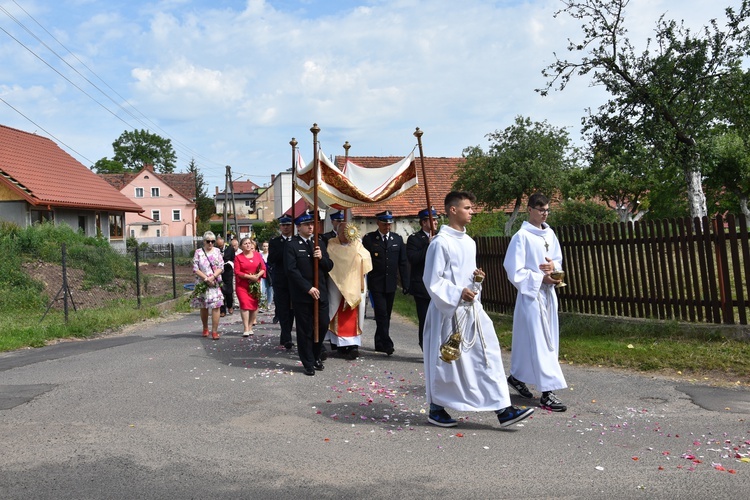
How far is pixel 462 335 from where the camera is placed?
618 cm

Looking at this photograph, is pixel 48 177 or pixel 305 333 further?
pixel 48 177

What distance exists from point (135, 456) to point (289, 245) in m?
4.18

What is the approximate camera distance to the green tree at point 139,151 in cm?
10131

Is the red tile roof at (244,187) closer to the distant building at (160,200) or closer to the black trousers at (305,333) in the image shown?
the distant building at (160,200)

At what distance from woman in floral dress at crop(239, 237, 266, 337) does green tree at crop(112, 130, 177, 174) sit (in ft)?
307

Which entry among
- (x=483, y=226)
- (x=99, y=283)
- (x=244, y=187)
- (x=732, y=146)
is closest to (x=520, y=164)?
(x=483, y=226)

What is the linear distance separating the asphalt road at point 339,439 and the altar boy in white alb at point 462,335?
0.22 m

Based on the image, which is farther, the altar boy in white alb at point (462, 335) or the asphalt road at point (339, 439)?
the altar boy in white alb at point (462, 335)

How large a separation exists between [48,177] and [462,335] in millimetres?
34925

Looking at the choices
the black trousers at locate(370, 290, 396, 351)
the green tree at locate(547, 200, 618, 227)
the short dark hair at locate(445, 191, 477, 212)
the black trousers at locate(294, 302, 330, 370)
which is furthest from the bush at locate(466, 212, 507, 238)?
the short dark hair at locate(445, 191, 477, 212)

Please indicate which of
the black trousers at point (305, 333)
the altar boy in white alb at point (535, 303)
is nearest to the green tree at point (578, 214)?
the black trousers at point (305, 333)

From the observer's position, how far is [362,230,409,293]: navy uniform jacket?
10648 millimetres

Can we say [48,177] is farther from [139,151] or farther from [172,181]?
[139,151]

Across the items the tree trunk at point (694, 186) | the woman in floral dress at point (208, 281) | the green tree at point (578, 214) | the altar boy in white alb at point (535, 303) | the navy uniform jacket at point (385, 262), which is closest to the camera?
the altar boy in white alb at point (535, 303)
